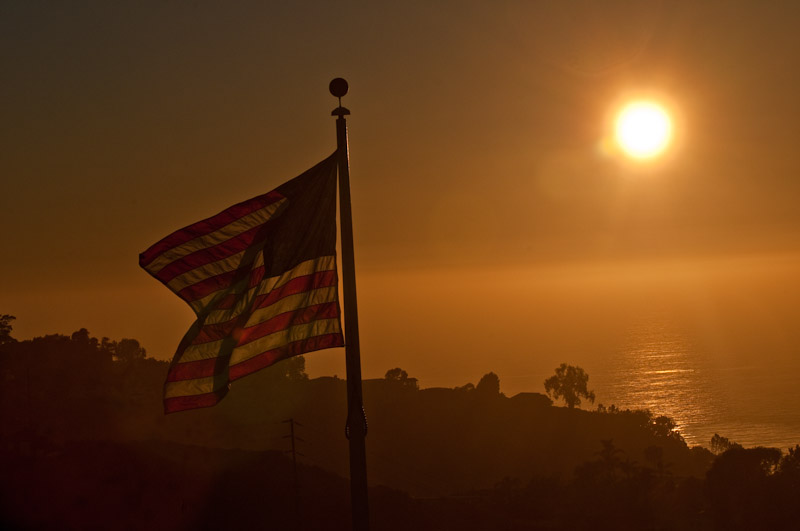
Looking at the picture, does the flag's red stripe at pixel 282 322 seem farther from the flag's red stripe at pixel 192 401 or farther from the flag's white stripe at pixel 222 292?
the flag's red stripe at pixel 192 401

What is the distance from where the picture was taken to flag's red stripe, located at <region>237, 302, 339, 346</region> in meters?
9.95

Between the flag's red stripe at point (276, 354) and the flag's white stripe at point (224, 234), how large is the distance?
157 centimetres

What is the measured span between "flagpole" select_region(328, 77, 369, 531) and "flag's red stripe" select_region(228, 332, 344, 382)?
945 mm

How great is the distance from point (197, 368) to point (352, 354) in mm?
2320

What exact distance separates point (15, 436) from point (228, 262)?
268 ft

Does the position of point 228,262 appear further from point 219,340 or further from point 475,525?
point 475,525

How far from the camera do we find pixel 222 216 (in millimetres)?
10047

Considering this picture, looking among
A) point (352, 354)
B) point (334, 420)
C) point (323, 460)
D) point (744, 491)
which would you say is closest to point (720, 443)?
point (334, 420)

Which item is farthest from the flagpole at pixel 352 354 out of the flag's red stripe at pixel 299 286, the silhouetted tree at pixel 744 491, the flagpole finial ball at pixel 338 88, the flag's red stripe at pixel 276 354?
the silhouetted tree at pixel 744 491

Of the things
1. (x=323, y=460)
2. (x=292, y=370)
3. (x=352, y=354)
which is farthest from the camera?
(x=292, y=370)

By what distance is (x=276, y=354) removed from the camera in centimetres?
997

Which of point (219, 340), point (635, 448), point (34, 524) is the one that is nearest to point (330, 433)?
point (635, 448)

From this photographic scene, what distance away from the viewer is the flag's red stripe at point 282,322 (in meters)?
9.95

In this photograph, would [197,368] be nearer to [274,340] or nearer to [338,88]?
[274,340]
